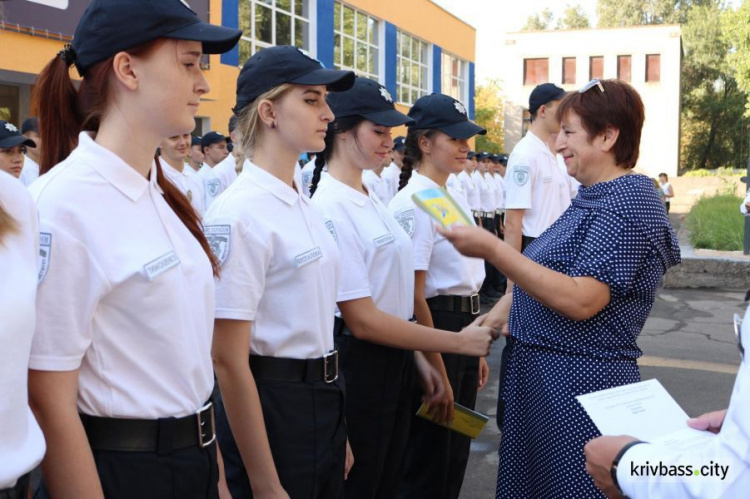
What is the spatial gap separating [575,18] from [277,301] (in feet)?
241

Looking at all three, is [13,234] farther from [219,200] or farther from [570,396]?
[570,396]

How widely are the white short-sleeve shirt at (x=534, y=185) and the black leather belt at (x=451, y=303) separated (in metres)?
1.77

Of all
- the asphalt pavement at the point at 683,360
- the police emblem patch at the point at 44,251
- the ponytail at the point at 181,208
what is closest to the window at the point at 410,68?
the asphalt pavement at the point at 683,360

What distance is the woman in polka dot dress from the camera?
2441 mm

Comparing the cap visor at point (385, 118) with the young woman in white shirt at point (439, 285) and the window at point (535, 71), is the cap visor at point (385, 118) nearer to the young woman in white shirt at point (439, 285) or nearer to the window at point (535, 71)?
the young woman in white shirt at point (439, 285)

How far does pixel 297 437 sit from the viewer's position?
244 centimetres

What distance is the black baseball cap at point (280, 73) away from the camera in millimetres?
2574

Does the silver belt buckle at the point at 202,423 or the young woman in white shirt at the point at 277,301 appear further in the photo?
the young woman in white shirt at the point at 277,301

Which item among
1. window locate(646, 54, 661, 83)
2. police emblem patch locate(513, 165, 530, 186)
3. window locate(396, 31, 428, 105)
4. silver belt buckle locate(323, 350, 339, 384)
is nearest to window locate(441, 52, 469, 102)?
window locate(396, 31, 428, 105)

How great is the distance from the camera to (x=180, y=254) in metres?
1.87

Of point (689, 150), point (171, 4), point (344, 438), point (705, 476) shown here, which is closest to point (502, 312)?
point (344, 438)

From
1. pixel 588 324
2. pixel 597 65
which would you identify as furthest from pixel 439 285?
pixel 597 65

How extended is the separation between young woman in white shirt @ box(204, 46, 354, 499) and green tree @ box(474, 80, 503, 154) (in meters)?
37.1

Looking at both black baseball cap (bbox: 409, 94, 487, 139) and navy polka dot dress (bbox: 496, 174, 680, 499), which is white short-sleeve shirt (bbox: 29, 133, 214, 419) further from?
black baseball cap (bbox: 409, 94, 487, 139)
